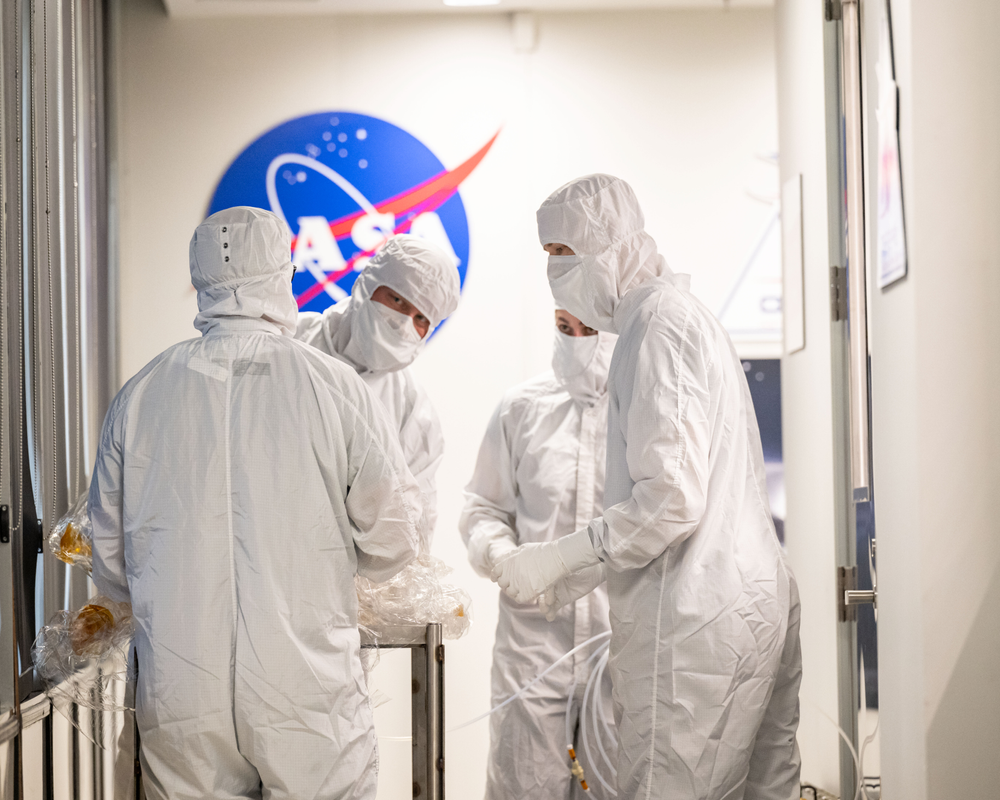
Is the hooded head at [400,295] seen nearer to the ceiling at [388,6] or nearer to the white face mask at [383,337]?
the white face mask at [383,337]

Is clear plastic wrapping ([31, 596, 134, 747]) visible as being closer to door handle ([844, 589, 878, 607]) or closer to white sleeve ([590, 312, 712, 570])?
white sleeve ([590, 312, 712, 570])

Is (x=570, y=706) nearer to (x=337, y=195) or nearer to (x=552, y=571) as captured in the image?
(x=552, y=571)

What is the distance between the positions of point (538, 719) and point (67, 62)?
2.34 meters

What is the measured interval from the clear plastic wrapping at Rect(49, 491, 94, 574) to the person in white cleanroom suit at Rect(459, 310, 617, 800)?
959 mm

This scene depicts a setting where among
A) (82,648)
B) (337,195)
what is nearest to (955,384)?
(82,648)

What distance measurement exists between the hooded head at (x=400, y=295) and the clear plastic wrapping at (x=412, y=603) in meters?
0.76

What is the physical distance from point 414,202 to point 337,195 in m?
0.29

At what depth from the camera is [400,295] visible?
271 centimetres

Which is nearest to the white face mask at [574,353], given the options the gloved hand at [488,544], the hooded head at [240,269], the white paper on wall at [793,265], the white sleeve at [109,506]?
the gloved hand at [488,544]

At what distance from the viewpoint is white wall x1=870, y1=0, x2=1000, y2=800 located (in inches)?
72.7

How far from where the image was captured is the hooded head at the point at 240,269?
1.85 metres

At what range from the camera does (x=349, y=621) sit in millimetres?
1802

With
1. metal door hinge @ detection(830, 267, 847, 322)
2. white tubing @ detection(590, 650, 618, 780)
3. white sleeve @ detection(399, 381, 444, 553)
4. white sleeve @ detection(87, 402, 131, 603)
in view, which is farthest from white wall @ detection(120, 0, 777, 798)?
white sleeve @ detection(87, 402, 131, 603)

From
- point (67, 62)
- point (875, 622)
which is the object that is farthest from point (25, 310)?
point (875, 622)
